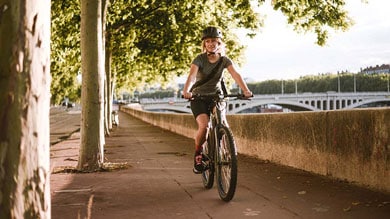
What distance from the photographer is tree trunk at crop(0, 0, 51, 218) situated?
105 inches

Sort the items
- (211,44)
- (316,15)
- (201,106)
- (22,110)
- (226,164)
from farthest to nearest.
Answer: (316,15) < (201,106) < (211,44) < (226,164) < (22,110)

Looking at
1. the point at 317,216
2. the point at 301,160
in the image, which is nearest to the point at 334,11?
the point at 301,160

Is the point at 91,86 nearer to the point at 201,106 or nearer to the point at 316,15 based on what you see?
the point at 201,106

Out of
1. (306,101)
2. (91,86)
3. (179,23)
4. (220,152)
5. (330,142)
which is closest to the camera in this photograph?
(220,152)

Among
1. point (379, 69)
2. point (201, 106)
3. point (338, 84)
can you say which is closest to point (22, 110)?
point (201, 106)

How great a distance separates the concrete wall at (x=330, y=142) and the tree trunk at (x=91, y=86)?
9.33 ft

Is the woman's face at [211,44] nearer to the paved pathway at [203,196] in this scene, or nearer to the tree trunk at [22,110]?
the paved pathway at [203,196]

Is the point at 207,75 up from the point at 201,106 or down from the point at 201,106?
up

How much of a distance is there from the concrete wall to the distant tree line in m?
114

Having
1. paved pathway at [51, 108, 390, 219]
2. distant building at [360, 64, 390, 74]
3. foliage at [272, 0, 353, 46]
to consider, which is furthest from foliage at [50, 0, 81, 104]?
distant building at [360, 64, 390, 74]

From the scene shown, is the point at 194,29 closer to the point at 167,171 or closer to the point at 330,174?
the point at 167,171

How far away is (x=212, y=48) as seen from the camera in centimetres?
545

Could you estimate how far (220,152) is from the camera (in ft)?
17.5

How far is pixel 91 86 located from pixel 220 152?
3541 millimetres
